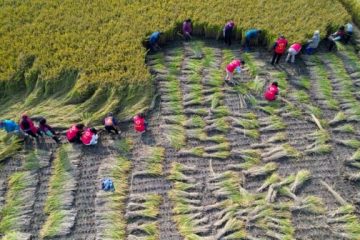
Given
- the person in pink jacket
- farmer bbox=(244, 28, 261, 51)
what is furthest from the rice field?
farmer bbox=(244, 28, 261, 51)

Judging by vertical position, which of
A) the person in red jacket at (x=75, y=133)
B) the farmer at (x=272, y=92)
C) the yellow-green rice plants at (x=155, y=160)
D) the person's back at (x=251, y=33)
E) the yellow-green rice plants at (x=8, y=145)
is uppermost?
the person's back at (x=251, y=33)

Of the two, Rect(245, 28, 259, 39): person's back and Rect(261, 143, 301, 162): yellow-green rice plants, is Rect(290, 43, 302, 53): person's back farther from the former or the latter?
Rect(261, 143, 301, 162): yellow-green rice plants

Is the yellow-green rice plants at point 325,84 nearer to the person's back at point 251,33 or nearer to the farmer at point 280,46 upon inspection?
the farmer at point 280,46

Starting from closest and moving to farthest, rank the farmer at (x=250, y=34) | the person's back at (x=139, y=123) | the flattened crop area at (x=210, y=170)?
1. the flattened crop area at (x=210, y=170)
2. the person's back at (x=139, y=123)
3. the farmer at (x=250, y=34)

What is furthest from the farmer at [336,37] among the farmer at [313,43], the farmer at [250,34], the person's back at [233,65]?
the person's back at [233,65]

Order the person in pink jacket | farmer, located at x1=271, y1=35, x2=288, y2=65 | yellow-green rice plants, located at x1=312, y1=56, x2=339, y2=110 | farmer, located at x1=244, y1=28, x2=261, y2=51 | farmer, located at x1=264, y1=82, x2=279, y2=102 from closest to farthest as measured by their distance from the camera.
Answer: farmer, located at x1=264, y1=82, x2=279, y2=102, yellow-green rice plants, located at x1=312, y1=56, x2=339, y2=110, farmer, located at x1=271, y1=35, x2=288, y2=65, the person in pink jacket, farmer, located at x1=244, y1=28, x2=261, y2=51

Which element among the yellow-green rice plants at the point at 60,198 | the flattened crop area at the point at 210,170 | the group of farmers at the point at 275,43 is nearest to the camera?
the yellow-green rice plants at the point at 60,198

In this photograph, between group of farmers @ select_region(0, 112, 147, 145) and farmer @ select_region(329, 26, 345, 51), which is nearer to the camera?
group of farmers @ select_region(0, 112, 147, 145)

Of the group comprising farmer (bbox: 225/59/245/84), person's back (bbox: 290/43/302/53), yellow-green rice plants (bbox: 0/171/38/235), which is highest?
person's back (bbox: 290/43/302/53)
